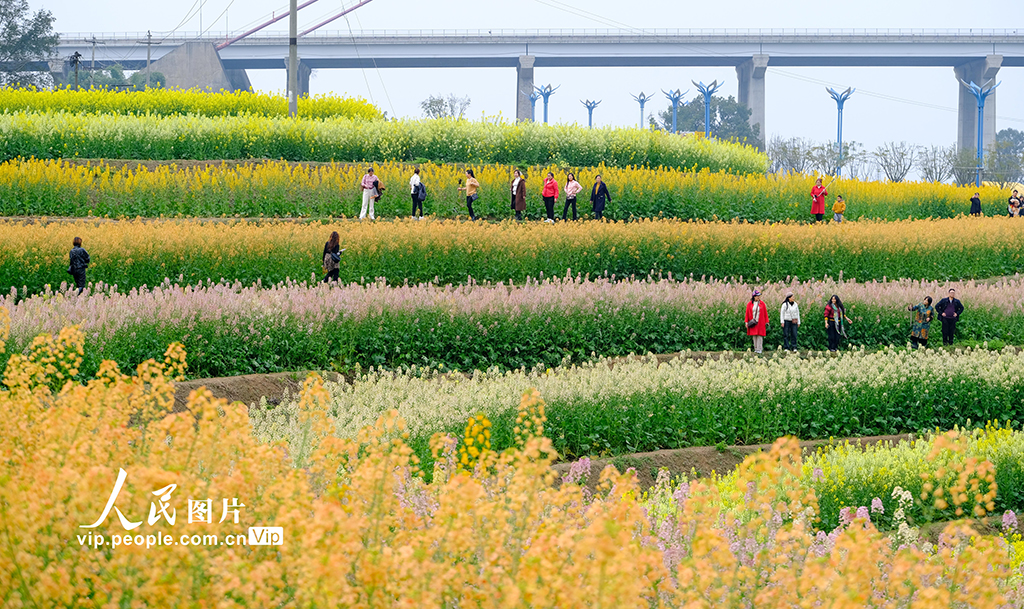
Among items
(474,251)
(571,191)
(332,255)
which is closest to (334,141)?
(571,191)

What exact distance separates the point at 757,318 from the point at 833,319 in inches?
65.8

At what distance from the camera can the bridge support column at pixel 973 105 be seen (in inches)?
3976

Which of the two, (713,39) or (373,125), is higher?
(713,39)

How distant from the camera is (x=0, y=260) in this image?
15359 mm

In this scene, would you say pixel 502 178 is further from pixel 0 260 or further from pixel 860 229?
pixel 0 260

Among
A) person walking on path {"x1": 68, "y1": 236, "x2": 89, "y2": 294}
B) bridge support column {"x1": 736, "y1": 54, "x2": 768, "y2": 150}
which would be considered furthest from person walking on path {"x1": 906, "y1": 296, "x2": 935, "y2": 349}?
bridge support column {"x1": 736, "y1": 54, "x2": 768, "y2": 150}

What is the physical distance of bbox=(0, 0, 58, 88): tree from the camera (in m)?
77.6

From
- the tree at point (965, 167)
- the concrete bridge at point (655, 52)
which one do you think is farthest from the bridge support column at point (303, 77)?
the tree at point (965, 167)

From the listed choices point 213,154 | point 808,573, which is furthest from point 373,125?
point 808,573

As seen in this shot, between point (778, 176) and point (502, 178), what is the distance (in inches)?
379

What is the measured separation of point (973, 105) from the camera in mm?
104062

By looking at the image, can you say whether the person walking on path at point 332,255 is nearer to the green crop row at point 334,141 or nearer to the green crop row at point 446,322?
the green crop row at point 446,322

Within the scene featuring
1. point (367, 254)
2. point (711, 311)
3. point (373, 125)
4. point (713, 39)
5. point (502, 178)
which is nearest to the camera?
point (711, 311)

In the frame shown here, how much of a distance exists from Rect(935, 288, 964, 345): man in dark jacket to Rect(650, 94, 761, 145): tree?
8536 cm
